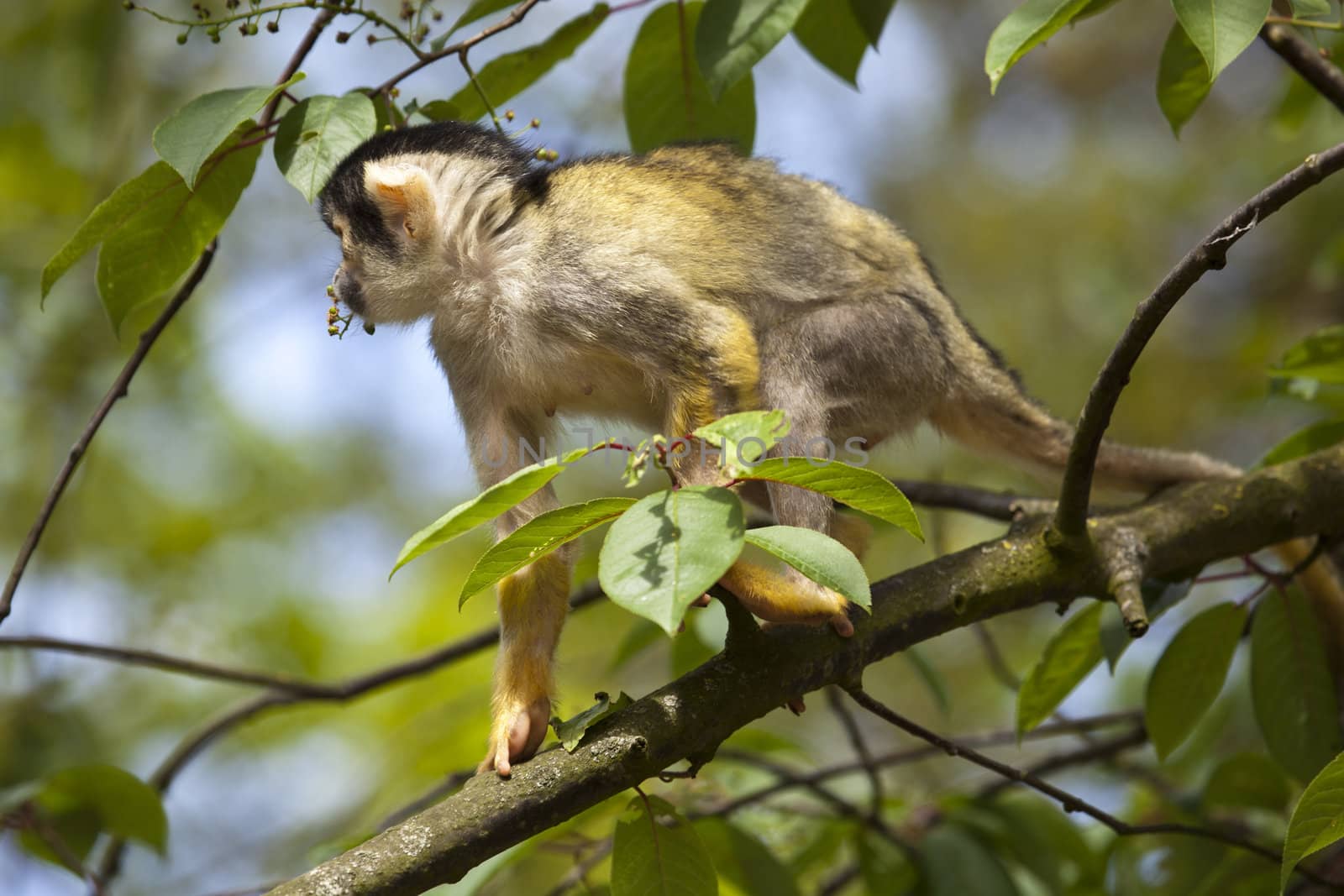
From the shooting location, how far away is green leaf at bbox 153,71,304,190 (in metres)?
2.43

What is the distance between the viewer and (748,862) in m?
3.40

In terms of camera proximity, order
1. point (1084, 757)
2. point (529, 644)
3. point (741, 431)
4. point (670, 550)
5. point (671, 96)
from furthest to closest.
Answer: point (1084, 757) → point (671, 96) → point (529, 644) → point (741, 431) → point (670, 550)

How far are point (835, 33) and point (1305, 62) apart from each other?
1264mm

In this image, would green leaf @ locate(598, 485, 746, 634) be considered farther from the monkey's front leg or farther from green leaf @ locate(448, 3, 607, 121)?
green leaf @ locate(448, 3, 607, 121)

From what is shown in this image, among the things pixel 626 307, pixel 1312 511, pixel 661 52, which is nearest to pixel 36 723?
pixel 626 307

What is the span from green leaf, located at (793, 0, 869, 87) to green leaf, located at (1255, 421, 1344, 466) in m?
1.66

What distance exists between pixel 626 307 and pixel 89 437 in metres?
1.37

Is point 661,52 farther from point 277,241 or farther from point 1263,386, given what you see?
point 277,241

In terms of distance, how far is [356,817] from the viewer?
642cm

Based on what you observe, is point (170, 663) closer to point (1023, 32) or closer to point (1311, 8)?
point (1023, 32)

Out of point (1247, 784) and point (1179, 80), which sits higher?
point (1179, 80)

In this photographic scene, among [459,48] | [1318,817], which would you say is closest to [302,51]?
[459,48]

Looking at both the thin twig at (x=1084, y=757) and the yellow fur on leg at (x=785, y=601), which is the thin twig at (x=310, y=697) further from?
the thin twig at (x=1084, y=757)

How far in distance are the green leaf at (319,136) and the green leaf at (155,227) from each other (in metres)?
0.26
